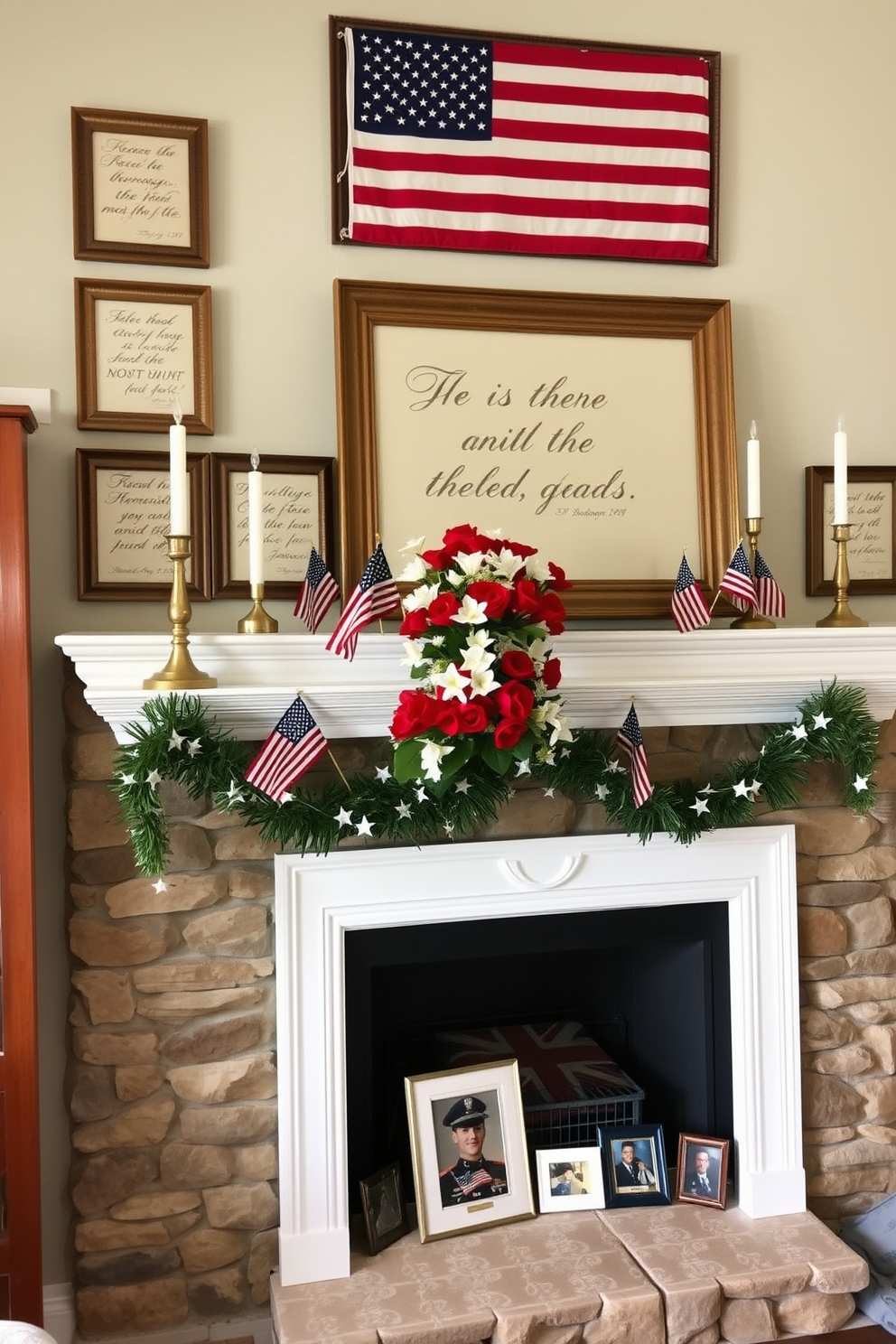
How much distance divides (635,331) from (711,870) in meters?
1.19

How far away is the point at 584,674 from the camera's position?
2.18 meters

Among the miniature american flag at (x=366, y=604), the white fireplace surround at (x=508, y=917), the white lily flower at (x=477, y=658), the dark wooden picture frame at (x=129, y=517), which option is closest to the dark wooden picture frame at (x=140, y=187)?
the dark wooden picture frame at (x=129, y=517)

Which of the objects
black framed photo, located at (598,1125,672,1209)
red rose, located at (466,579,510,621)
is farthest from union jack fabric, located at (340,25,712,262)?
black framed photo, located at (598,1125,672,1209)

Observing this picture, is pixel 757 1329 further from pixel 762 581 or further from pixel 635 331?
pixel 635 331

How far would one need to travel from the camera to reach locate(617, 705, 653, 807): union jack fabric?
7.11 feet

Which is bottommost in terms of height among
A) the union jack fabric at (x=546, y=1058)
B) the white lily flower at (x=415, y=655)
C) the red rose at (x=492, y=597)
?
the union jack fabric at (x=546, y=1058)

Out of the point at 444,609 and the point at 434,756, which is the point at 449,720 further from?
the point at 444,609

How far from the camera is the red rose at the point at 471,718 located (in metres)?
1.85

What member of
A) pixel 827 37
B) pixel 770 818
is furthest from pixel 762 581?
pixel 827 37

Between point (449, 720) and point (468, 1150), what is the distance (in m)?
1.07

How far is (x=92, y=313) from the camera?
2.16m

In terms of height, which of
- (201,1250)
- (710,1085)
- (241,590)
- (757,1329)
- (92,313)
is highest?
(92,313)

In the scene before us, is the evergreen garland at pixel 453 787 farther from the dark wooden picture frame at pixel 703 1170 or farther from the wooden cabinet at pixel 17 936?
the dark wooden picture frame at pixel 703 1170

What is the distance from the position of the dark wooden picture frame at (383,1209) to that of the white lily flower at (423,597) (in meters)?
1.21
